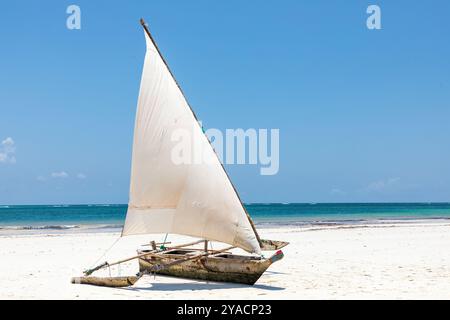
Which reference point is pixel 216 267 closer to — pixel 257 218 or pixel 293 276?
pixel 293 276

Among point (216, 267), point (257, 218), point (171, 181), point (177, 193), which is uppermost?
point (171, 181)

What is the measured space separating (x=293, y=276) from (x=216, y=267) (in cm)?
274

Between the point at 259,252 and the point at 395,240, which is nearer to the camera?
the point at 259,252

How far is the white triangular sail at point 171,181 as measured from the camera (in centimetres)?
1357

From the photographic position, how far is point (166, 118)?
558 inches

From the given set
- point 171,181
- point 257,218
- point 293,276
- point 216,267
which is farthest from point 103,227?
point 171,181

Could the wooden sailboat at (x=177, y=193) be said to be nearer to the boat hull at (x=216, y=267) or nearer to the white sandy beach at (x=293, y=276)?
the boat hull at (x=216, y=267)

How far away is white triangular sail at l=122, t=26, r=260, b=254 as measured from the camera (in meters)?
13.6

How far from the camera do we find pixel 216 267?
1426 centimetres

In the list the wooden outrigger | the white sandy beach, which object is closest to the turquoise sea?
the white sandy beach

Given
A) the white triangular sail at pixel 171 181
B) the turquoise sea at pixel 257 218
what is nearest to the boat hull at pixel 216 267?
the white triangular sail at pixel 171 181

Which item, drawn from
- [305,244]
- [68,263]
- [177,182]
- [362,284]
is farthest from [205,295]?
[305,244]
